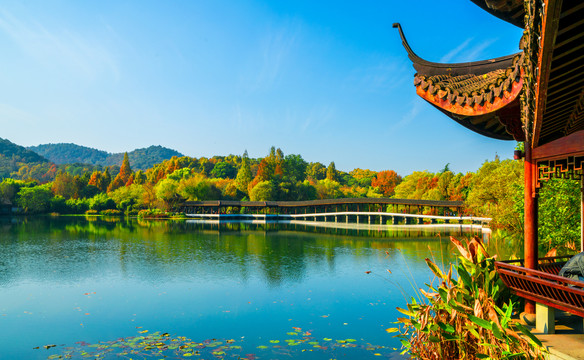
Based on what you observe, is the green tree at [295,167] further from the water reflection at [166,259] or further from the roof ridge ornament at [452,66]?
the roof ridge ornament at [452,66]

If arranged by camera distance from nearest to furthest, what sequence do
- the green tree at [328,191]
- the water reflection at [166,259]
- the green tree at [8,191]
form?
the water reflection at [166,259]
the green tree at [8,191]
the green tree at [328,191]

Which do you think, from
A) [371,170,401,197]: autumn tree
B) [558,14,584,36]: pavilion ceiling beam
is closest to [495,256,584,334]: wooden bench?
[558,14,584,36]: pavilion ceiling beam

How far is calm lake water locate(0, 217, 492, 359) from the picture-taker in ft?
20.8

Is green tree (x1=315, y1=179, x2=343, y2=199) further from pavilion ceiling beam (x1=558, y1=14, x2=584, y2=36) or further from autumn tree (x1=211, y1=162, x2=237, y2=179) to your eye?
pavilion ceiling beam (x1=558, y1=14, x2=584, y2=36)

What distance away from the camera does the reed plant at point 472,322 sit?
382 centimetres

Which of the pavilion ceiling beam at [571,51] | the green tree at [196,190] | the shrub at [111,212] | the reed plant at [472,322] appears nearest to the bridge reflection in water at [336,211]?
the green tree at [196,190]

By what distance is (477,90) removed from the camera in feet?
13.0

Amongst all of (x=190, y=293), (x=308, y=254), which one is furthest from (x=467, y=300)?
(x=308, y=254)

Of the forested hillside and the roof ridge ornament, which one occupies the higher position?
the forested hillside

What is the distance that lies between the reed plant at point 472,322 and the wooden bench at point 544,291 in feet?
0.73

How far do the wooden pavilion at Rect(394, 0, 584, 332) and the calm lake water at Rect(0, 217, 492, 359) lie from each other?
8.74 feet

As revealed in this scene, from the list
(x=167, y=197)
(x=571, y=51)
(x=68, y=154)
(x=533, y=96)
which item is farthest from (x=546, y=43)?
(x=68, y=154)

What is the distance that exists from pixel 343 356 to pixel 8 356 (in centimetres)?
489

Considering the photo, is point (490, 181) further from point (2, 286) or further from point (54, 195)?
point (54, 195)
